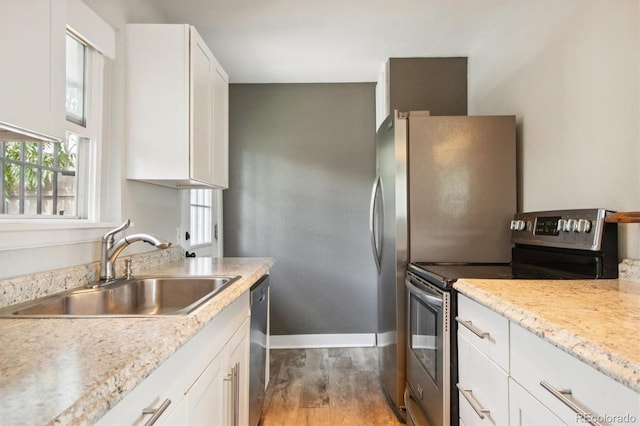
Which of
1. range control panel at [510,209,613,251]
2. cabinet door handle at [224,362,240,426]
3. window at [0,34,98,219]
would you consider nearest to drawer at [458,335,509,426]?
range control panel at [510,209,613,251]

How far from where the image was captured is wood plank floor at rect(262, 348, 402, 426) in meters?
2.17

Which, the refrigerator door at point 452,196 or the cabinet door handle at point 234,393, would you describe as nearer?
the cabinet door handle at point 234,393

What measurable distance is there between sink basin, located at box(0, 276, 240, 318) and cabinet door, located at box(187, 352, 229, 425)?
8.9 inches

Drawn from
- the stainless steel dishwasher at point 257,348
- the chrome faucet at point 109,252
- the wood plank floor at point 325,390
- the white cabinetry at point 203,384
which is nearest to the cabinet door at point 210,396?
the white cabinetry at point 203,384

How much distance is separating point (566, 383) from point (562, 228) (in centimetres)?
96

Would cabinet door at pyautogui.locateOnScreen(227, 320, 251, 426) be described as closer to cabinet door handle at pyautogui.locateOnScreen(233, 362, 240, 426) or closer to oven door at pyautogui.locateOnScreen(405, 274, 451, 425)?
cabinet door handle at pyautogui.locateOnScreen(233, 362, 240, 426)

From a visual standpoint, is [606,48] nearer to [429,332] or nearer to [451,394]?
[429,332]

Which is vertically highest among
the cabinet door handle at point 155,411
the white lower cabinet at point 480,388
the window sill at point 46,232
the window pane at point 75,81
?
the window pane at point 75,81

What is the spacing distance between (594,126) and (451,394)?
125 cm

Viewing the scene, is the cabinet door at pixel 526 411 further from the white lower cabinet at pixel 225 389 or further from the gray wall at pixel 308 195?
the gray wall at pixel 308 195

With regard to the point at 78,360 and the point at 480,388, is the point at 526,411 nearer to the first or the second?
the point at 480,388

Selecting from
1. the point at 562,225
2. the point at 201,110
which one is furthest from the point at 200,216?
the point at 562,225

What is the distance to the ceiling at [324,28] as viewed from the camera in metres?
2.19

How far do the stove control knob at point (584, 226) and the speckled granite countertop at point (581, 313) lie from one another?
200 millimetres
